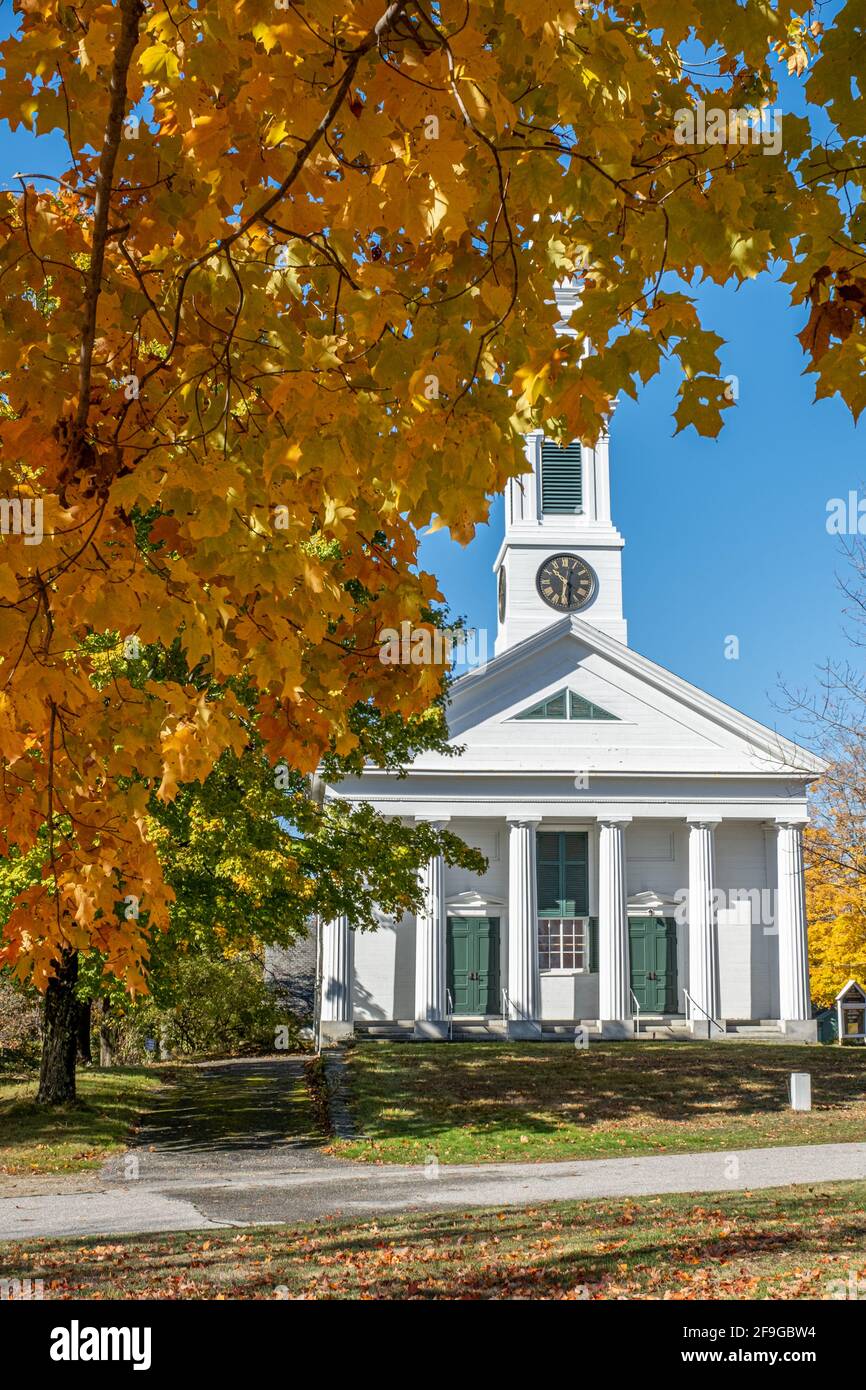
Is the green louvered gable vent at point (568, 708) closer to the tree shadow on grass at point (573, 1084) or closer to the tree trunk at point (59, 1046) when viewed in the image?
the tree shadow on grass at point (573, 1084)

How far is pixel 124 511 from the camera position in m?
4.87

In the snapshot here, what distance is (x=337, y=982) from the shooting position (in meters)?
30.2

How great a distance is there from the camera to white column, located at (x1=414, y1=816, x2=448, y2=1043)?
3053cm

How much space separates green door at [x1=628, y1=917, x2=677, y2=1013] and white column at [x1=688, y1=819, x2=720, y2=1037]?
0.60m

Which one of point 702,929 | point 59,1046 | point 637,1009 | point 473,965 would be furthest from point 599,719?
point 59,1046

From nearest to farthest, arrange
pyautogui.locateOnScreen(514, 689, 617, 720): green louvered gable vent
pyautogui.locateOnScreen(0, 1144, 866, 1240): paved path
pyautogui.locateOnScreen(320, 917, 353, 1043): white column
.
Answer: pyautogui.locateOnScreen(0, 1144, 866, 1240): paved path
pyautogui.locateOnScreen(320, 917, 353, 1043): white column
pyautogui.locateOnScreen(514, 689, 617, 720): green louvered gable vent

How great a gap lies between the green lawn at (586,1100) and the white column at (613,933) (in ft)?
12.6

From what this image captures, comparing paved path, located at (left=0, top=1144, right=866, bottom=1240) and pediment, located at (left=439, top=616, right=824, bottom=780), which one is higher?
pediment, located at (left=439, top=616, right=824, bottom=780)

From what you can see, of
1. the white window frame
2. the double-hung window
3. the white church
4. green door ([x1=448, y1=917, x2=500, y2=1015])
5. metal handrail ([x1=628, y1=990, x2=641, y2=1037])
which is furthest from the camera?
the double-hung window

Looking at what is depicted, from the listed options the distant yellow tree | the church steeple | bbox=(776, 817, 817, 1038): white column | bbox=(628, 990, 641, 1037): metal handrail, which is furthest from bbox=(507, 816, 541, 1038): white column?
the church steeple

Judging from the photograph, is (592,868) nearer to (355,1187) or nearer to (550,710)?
(550,710)

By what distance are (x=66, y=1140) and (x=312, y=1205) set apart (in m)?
6.35

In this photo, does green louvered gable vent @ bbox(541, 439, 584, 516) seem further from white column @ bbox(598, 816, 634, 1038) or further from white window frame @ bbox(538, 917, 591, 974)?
white window frame @ bbox(538, 917, 591, 974)
